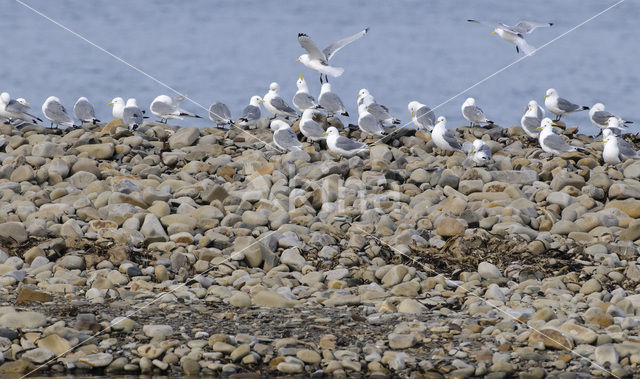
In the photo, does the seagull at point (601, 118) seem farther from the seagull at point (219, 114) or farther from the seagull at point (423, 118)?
the seagull at point (219, 114)

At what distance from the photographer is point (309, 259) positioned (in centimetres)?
713

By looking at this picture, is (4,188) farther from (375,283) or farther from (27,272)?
(375,283)

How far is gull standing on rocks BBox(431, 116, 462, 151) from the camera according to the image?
9.89 metres

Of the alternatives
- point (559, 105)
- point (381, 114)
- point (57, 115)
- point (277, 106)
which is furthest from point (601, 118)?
point (57, 115)

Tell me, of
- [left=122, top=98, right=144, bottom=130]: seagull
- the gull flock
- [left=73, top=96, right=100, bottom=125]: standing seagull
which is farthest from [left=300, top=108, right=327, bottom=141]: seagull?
[left=73, top=96, right=100, bottom=125]: standing seagull

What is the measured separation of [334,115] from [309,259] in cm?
488

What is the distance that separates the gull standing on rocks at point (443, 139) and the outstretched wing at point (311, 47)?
7.55ft

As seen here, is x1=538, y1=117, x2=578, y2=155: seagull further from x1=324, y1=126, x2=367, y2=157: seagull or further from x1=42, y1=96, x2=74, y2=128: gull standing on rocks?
x1=42, y1=96, x2=74, y2=128: gull standing on rocks

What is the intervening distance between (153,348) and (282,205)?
2669mm

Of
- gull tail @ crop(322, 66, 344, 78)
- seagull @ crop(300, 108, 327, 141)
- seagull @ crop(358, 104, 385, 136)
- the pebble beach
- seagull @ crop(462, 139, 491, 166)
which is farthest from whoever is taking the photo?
gull tail @ crop(322, 66, 344, 78)

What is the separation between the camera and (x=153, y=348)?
18.2ft

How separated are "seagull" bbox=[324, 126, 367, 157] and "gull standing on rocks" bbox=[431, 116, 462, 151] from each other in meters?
0.81

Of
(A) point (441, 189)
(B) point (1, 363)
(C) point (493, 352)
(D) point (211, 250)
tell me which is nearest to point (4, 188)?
(D) point (211, 250)

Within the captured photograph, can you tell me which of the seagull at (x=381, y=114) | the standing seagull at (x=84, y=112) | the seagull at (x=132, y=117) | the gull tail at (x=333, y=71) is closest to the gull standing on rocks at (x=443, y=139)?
the seagull at (x=381, y=114)
